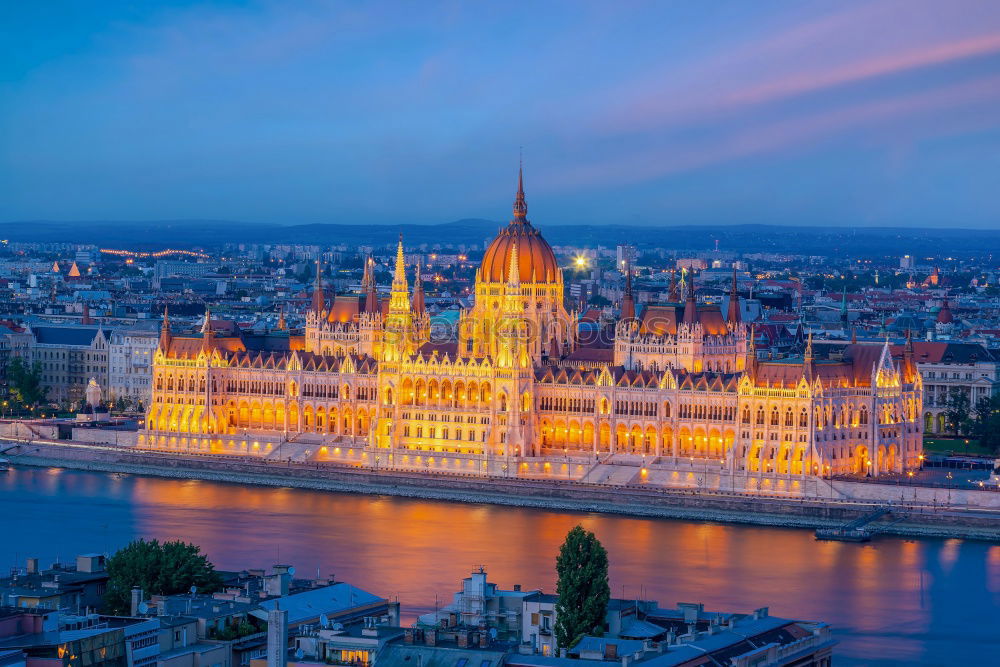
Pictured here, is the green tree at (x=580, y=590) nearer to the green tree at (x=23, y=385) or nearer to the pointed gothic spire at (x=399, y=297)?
the pointed gothic spire at (x=399, y=297)

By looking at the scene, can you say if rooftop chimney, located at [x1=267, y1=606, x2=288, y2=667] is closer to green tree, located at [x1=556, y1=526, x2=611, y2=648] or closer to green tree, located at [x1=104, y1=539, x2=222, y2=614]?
green tree, located at [x1=556, y1=526, x2=611, y2=648]

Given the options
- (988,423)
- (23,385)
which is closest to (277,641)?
(988,423)

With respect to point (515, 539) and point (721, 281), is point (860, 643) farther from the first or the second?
point (721, 281)

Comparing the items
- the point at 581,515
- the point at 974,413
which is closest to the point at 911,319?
the point at 974,413

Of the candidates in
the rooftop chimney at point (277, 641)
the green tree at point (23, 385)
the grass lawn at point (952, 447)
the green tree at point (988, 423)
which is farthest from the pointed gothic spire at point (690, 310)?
the rooftop chimney at point (277, 641)

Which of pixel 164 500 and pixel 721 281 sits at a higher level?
pixel 721 281

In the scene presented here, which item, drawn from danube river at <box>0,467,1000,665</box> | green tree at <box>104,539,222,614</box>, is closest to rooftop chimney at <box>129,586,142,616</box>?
green tree at <box>104,539,222,614</box>

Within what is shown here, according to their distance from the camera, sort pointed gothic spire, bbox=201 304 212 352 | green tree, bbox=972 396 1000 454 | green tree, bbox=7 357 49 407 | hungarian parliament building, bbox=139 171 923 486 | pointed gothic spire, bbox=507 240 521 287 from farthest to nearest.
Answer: green tree, bbox=7 357 49 407
pointed gothic spire, bbox=201 304 212 352
pointed gothic spire, bbox=507 240 521 287
green tree, bbox=972 396 1000 454
hungarian parliament building, bbox=139 171 923 486
